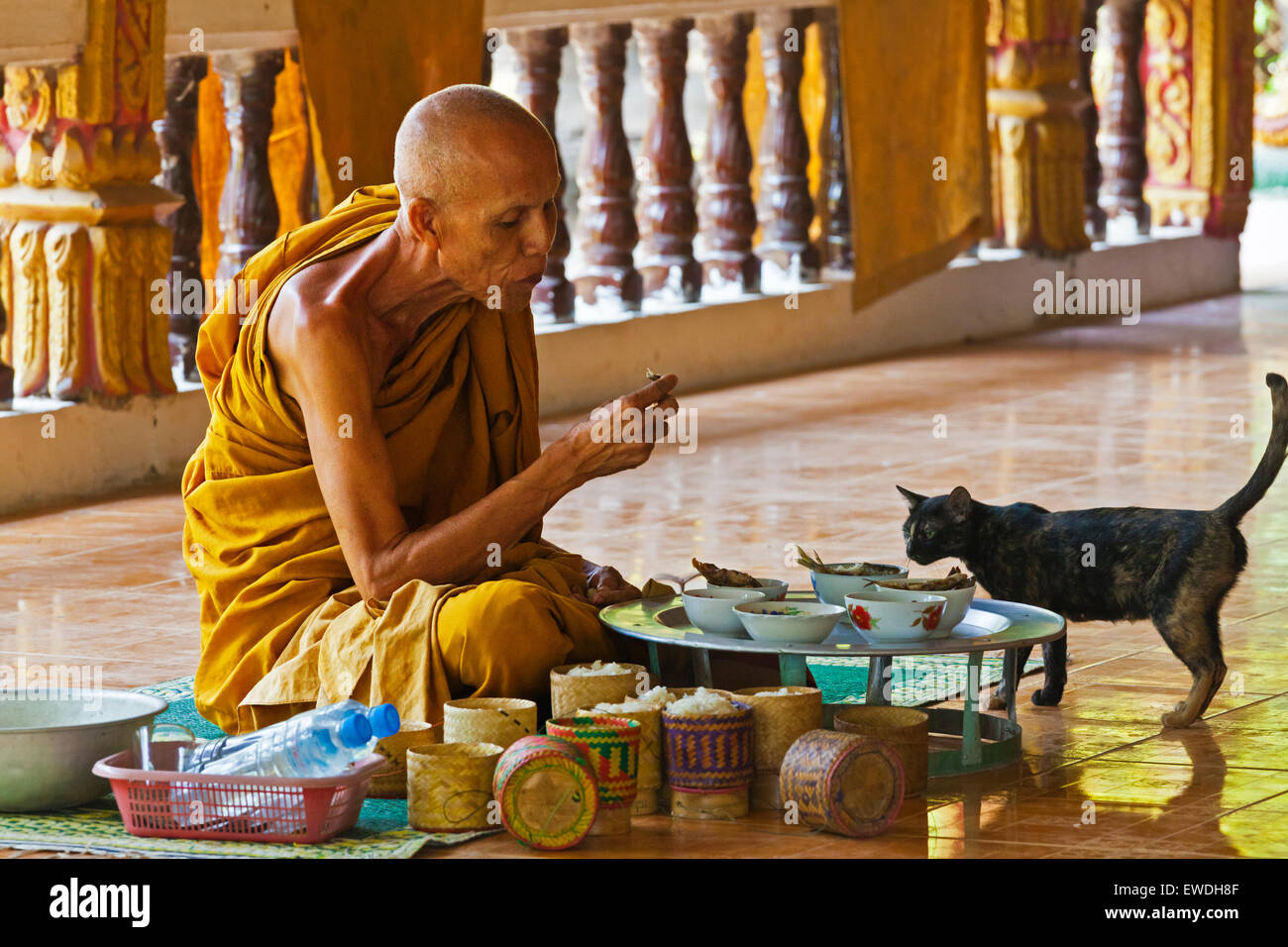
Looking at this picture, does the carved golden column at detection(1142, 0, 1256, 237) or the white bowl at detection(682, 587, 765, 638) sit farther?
the carved golden column at detection(1142, 0, 1256, 237)

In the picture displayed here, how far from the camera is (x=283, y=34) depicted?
7340mm

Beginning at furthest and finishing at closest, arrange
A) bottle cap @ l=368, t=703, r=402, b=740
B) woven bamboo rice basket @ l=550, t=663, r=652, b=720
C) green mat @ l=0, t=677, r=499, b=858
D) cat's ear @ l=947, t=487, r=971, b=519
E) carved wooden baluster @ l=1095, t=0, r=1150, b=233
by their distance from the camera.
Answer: carved wooden baluster @ l=1095, t=0, r=1150, b=233 → cat's ear @ l=947, t=487, r=971, b=519 → woven bamboo rice basket @ l=550, t=663, r=652, b=720 → bottle cap @ l=368, t=703, r=402, b=740 → green mat @ l=0, t=677, r=499, b=858

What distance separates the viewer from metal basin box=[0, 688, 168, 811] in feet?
11.0

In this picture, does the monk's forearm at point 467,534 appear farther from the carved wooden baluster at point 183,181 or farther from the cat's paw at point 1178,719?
the carved wooden baluster at point 183,181

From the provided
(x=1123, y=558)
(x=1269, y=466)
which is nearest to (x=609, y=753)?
(x=1123, y=558)

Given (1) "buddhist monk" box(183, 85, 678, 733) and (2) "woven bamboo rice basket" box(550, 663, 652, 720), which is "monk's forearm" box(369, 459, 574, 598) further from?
(2) "woven bamboo rice basket" box(550, 663, 652, 720)

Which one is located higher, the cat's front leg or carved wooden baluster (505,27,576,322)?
carved wooden baluster (505,27,576,322)

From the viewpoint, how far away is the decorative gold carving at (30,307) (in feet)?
22.4

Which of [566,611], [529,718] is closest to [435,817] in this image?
[529,718]

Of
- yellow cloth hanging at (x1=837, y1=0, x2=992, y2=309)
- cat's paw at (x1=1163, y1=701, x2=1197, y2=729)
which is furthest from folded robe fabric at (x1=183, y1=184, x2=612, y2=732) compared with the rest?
yellow cloth hanging at (x1=837, y1=0, x2=992, y2=309)

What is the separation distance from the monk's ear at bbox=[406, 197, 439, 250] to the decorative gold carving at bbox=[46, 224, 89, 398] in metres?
3.43

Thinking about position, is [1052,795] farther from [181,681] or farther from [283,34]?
[283,34]

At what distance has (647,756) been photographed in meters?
3.39

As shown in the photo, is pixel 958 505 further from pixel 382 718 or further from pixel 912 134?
pixel 912 134
